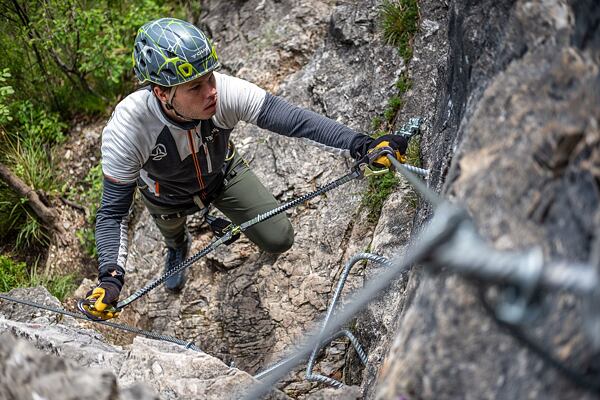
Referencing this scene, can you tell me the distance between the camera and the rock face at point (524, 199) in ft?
5.37

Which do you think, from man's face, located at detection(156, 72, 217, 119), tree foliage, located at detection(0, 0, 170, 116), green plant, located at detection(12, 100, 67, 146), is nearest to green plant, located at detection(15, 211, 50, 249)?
green plant, located at detection(12, 100, 67, 146)

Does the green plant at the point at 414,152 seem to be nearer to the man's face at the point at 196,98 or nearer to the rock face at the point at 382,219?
the rock face at the point at 382,219

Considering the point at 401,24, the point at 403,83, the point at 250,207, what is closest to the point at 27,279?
the point at 250,207

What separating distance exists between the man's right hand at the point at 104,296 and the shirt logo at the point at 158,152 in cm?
95

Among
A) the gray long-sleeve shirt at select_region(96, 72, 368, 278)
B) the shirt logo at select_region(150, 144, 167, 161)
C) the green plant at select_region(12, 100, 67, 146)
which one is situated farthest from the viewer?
the green plant at select_region(12, 100, 67, 146)

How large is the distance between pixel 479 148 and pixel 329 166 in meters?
4.03

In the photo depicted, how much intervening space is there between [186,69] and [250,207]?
159cm

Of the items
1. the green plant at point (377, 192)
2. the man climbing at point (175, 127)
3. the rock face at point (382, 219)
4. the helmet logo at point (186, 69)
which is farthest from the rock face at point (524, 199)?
the green plant at point (377, 192)

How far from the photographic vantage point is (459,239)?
174 centimetres

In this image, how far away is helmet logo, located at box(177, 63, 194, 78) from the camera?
13.6 ft

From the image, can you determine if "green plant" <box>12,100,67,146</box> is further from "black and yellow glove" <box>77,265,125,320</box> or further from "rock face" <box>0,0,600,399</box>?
"black and yellow glove" <box>77,265,125,320</box>

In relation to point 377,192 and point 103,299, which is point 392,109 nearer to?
point 377,192

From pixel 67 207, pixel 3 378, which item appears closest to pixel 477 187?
pixel 3 378

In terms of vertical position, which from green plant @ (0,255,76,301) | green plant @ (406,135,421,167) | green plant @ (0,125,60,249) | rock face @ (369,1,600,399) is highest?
rock face @ (369,1,600,399)
